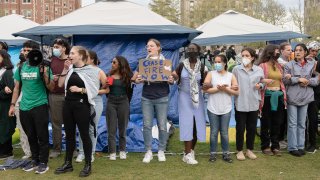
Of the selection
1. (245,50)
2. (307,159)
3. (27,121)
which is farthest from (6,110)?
(307,159)

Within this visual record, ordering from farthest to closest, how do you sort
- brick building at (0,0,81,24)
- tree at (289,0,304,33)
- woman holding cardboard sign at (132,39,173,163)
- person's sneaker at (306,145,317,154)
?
brick building at (0,0,81,24)
tree at (289,0,304,33)
person's sneaker at (306,145,317,154)
woman holding cardboard sign at (132,39,173,163)

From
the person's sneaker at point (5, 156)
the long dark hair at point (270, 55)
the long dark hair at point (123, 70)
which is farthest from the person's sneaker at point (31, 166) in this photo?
the long dark hair at point (270, 55)

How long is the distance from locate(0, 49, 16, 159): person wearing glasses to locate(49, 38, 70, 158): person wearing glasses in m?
0.71

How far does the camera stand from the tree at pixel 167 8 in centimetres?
5300

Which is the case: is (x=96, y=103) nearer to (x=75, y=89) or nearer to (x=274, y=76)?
(x=75, y=89)

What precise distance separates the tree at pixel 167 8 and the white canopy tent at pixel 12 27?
39.1m

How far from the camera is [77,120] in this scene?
548 cm

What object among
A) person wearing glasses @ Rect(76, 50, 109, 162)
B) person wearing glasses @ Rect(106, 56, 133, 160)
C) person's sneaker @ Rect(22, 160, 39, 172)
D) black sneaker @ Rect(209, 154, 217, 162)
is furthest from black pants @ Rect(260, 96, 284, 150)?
person's sneaker @ Rect(22, 160, 39, 172)

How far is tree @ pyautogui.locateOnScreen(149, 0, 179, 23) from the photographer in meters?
53.0

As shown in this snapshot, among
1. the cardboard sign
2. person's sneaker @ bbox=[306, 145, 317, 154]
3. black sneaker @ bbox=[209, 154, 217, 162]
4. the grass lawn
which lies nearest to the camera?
the grass lawn

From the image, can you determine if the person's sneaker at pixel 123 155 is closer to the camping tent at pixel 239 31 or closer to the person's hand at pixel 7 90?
the person's hand at pixel 7 90

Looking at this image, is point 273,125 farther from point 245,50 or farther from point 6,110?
point 6,110

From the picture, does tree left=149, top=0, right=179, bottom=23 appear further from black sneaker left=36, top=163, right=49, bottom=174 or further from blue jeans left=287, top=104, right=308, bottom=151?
black sneaker left=36, top=163, right=49, bottom=174


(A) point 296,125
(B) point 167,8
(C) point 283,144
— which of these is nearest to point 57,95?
(A) point 296,125
